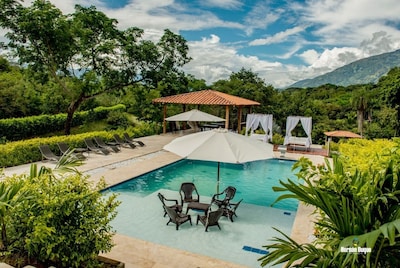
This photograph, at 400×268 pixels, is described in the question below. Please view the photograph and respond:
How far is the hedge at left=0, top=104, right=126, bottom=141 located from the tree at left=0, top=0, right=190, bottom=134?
8.50ft

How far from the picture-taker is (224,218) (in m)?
8.62

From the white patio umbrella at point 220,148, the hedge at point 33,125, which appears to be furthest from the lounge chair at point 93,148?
the white patio umbrella at point 220,148

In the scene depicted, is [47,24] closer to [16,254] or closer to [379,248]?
[16,254]

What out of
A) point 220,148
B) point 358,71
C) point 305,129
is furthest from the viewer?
point 358,71

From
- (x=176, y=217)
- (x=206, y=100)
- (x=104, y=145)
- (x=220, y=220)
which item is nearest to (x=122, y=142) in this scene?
(x=104, y=145)

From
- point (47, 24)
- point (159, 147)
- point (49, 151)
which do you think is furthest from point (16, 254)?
Result: point (47, 24)

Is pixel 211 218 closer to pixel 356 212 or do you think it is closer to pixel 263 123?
pixel 356 212

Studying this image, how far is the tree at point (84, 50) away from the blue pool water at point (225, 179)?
9013mm

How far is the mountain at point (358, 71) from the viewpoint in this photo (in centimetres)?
15589

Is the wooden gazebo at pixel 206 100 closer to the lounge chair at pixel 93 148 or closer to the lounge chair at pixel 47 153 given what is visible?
the lounge chair at pixel 93 148

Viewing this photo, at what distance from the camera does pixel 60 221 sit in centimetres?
404

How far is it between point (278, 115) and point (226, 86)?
718 cm

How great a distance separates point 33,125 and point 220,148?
17420 mm

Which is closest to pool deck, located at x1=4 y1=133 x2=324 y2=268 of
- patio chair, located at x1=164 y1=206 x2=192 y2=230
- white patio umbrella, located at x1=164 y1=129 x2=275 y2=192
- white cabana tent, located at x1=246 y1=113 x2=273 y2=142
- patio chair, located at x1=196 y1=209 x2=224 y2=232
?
patio chair, located at x1=164 y1=206 x2=192 y2=230
